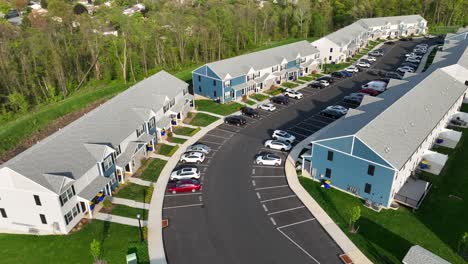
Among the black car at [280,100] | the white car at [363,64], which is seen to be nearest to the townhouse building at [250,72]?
the black car at [280,100]

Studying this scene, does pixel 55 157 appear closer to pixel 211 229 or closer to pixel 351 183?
pixel 211 229

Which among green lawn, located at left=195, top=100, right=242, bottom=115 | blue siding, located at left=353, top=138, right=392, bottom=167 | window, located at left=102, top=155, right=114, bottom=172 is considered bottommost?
green lawn, located at left=195, top=100, right=242, bottom=115

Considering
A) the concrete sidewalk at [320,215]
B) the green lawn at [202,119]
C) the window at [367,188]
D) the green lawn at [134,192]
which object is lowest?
the green lawn at [134,192]

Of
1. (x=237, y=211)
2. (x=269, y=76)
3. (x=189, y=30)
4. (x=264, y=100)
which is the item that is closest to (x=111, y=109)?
(x=237, y=211)

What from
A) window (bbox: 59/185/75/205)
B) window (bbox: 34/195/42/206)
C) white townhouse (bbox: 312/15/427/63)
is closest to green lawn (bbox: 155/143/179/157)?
window (bbox: 59/185/75/205)

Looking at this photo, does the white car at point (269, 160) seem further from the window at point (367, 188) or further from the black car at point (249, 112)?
the black car at point (249, 112)

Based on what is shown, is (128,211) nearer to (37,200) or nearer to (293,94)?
(37,200)

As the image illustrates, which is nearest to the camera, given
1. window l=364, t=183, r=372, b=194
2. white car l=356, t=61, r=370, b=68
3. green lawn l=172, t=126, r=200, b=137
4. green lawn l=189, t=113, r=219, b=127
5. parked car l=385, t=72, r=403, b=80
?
window l=364, t=183, r=372, b=194

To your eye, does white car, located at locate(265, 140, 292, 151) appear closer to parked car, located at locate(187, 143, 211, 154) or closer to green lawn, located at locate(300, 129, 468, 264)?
green lawn, located at locate(300, 129, 468, 264)
